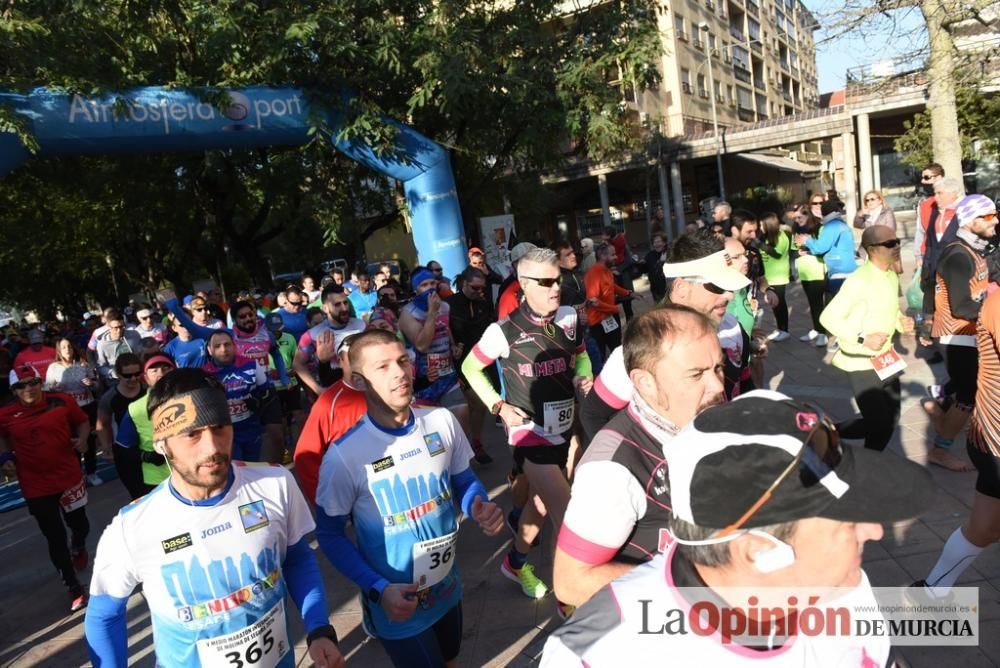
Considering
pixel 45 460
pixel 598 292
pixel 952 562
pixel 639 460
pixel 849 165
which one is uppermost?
pixel 849 165

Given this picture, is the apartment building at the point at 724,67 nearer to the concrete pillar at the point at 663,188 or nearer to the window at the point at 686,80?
the window at the point at 686,80

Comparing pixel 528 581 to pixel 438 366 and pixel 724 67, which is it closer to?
pixel 438 366

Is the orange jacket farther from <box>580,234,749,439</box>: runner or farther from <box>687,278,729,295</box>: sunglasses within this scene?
<box>687,278,729,295</box>: sunglasses

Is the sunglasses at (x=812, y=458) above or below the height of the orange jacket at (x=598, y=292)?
above

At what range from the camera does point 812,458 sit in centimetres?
121

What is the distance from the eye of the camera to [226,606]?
7.06 feet

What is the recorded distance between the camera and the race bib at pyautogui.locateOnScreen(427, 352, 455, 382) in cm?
626

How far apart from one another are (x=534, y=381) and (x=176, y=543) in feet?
7.35

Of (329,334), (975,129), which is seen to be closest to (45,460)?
(329,334)

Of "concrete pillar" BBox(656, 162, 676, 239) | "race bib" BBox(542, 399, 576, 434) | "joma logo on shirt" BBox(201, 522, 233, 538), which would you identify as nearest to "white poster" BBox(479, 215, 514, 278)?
"race bib" BBox(542, 399, 576, 434)

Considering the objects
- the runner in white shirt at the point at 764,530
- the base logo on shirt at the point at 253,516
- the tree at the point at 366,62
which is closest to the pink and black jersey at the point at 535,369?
the base logo on shirt at the point at 253,516

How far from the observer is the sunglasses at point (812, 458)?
1.17 metres

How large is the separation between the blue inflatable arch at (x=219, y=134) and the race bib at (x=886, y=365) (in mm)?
8525

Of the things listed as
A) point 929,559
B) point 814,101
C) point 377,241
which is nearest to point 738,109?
point 377,241
